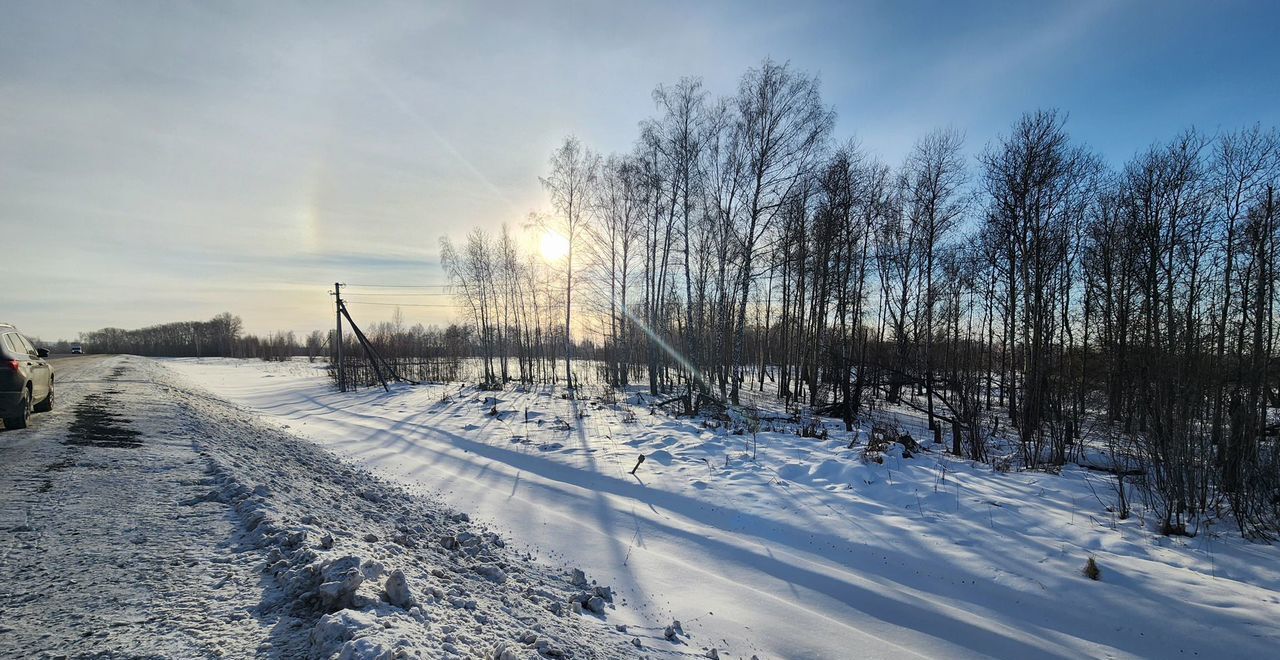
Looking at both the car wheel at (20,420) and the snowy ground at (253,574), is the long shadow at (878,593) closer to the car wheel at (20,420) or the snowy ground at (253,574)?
the snowy ground at (253,574)

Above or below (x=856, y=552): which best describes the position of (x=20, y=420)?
above

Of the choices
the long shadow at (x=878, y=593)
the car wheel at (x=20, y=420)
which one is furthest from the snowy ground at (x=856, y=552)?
the car wheel at (x=20, y=420)

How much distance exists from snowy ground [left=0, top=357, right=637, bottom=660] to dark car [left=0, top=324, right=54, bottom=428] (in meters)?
2.10

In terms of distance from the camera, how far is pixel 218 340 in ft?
301

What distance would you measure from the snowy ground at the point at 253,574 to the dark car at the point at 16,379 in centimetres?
210

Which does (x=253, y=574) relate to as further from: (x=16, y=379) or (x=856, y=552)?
(x=16, y=379)

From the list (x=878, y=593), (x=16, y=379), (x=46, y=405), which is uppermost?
(x=16, y=379)

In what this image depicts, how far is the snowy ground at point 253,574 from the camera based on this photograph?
2.49 m

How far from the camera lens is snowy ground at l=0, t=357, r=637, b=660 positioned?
2.49 m

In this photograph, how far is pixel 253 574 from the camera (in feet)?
10.5

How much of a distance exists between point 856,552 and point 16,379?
12.0 metres

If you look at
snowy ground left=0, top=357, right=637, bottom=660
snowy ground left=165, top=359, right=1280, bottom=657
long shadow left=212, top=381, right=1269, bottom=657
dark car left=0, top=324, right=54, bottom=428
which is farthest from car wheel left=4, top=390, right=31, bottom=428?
long shadow left=212, top=381, right=1269, bottom=657

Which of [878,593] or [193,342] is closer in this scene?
[878,593]

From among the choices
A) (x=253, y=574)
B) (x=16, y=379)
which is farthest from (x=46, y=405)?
(x=253, y=574)
